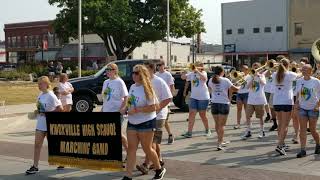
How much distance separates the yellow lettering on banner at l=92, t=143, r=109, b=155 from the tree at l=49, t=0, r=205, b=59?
1527 inches

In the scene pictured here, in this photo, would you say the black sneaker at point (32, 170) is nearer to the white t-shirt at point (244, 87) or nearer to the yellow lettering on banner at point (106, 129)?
the yellow lettering on banner at point (106, 129)

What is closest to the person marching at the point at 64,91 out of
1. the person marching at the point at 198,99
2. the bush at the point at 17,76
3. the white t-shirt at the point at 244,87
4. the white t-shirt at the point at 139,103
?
the person marching at the point at 198,99

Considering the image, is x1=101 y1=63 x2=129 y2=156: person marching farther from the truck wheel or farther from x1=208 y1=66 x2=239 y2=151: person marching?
the truck wheel

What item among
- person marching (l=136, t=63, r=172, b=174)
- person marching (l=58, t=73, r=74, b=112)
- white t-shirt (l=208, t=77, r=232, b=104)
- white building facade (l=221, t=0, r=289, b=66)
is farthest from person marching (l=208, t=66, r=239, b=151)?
white building facade (l=221, t=0, r=289, b=66)

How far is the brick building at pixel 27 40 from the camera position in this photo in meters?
89.3

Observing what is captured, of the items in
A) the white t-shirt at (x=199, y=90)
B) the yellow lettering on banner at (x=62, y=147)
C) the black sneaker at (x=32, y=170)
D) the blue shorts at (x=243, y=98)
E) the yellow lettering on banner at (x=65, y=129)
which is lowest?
the black sneaker at (x=32, y=170)

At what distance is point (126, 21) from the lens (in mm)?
47875

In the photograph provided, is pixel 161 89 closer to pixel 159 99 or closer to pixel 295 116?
pixel 159 99

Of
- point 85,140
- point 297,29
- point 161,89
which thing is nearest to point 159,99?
point 161,89

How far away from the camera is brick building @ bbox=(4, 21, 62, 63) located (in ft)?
293

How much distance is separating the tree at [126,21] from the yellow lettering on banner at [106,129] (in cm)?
3882

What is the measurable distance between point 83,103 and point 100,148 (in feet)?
34.5

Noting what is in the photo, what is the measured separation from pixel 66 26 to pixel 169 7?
9.26 m

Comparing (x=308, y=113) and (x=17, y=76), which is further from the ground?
(x=17, y=76)
